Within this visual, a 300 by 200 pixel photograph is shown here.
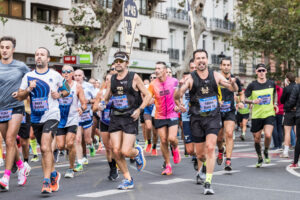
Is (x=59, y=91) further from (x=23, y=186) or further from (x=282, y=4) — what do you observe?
(x=282, y=4)

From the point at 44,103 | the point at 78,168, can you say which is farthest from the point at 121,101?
the point at 78,168

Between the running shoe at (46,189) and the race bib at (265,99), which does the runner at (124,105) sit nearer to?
the running shoe at (46,189)

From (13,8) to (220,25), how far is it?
89.3 feet

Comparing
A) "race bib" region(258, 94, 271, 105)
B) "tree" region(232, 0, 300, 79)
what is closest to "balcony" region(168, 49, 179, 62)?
"tree" region(232, 0, 300, 79)

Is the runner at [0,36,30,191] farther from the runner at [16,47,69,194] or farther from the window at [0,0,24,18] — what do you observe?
the window at [0,0,24,18]

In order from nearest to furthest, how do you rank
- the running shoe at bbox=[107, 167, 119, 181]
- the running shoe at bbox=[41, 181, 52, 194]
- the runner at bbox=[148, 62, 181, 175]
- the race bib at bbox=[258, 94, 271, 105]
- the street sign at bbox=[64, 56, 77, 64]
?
the running shoe at bbox=[41, 181, 52, 194] → the running shoe at bbox=[107, 167, 119, 181] → the runner at bbox=[148, 62, 181, 175] → the race bib at bbox=[258, 94, 271, 105] → the street sign at bbox=[64, 56, 77, 64]

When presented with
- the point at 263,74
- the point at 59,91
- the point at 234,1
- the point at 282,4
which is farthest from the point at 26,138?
the point at 234,1

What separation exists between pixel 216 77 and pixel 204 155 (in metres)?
1.23

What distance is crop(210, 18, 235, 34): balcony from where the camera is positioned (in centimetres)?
5522

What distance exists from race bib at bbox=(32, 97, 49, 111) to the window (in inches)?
983

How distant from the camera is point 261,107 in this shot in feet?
40.8

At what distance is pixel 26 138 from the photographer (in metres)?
11.9

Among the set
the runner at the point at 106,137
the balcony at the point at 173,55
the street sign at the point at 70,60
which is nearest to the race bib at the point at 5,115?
the runner at the point at 106,137

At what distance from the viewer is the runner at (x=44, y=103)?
8633mm
